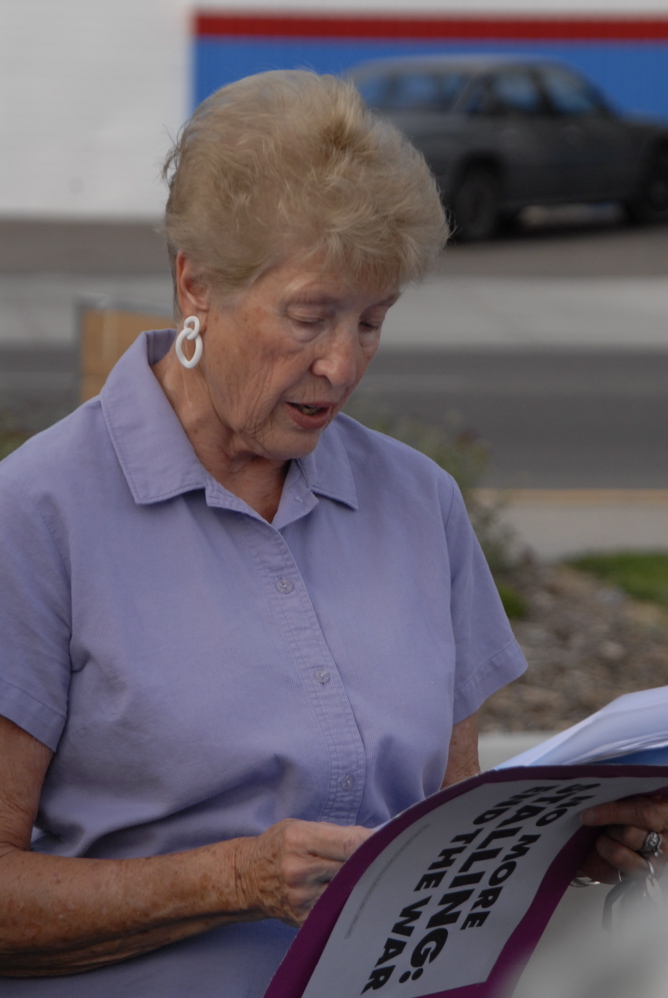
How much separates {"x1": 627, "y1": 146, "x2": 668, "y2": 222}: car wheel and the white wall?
6563 mm

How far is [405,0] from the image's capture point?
848 inches

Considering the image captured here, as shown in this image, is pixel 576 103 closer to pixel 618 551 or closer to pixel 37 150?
pixel 37 150

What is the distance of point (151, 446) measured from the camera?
191 cm

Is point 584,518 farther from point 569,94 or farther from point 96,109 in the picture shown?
point 96,109

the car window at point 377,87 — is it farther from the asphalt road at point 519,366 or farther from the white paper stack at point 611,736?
the white paper stack at point 611,736

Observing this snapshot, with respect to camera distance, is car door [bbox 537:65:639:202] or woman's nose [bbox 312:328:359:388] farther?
car door [bbox 537:65:639:202]

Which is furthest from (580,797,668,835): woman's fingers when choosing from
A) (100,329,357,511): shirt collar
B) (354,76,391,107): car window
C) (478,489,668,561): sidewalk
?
(354,76,391,107): car window

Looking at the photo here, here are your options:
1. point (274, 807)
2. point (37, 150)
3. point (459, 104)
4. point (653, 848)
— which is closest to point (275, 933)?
point (274, 807)

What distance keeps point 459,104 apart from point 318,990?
1684 centimetres

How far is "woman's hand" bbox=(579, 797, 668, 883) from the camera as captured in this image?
179 centimetres

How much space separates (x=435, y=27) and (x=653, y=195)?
4610mm

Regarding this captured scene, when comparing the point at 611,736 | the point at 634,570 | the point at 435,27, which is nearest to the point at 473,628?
the point at 611,736

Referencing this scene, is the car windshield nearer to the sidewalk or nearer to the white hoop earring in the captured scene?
the sidewalk

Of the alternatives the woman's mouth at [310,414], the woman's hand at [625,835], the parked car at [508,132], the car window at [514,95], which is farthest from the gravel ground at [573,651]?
the car window at [514,95]
